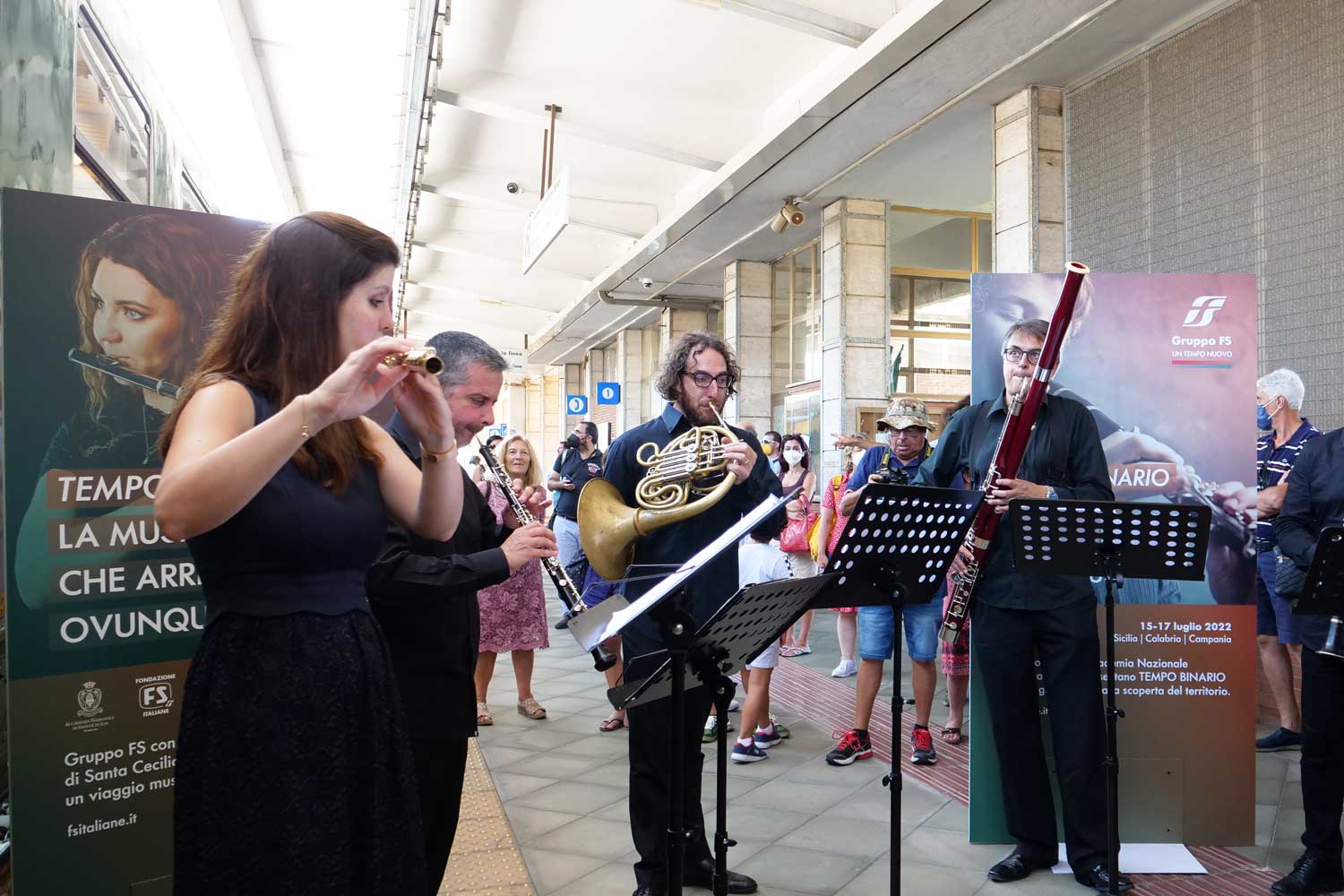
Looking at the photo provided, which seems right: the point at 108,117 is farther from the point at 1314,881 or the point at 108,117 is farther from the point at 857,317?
the point at 857,317

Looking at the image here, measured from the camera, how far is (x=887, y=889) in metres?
3.26

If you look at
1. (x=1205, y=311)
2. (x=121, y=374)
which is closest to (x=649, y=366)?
(x=1205, y=311)

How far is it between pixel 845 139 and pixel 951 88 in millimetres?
1350

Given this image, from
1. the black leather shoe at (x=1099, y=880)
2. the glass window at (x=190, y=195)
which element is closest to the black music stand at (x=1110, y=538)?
the black leather shoe at (x=1099, y=880)

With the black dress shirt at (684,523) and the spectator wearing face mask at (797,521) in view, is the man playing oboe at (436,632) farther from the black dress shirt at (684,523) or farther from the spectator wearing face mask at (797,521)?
the spectator wearing face mask at (797,521)

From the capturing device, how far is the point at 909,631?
4.96m

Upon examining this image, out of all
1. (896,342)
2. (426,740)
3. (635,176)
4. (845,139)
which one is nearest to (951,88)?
(845,139)

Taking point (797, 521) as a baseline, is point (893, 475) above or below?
above

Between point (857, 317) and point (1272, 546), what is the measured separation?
5.78 metres

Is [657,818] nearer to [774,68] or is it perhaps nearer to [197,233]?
[197,233]

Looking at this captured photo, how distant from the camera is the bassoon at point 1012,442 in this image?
316cm

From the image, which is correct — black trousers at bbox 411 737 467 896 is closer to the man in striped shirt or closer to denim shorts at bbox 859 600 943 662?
denim shorts at bbox 859 600 943 662

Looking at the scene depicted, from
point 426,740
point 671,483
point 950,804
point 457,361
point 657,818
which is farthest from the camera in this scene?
point 950,804

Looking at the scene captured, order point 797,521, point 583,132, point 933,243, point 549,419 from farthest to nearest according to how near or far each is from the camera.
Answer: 1. point 549,419
2. point 933,243
3. point 583,132
4. point 797,521
